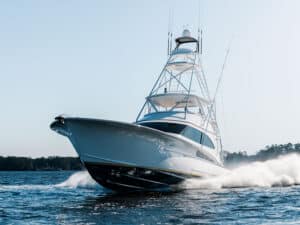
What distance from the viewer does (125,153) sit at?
748 inches

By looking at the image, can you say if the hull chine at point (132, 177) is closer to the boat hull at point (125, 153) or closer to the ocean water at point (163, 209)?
the boat hull at point (125, 153)

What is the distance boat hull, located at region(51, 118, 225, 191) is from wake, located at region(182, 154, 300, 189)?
1982mm

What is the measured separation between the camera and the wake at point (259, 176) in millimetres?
23266

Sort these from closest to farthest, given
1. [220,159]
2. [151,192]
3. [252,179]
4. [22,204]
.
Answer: [22,204]
[151,192]
[220,159]
[252,179]

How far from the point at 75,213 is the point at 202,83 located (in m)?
14.7

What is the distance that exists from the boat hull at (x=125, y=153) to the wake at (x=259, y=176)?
1.98 meters

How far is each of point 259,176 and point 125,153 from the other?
14.0m

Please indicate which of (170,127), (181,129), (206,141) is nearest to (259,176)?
(206,141)

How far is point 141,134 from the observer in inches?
750

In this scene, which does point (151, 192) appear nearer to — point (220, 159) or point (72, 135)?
point (72, 135)

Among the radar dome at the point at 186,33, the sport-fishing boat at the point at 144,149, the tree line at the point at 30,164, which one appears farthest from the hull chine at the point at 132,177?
the tree line at the point at 30,164

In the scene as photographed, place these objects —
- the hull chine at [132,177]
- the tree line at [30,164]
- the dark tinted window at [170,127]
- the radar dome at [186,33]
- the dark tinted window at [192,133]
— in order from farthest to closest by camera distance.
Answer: the tree line at [30,164], the radar dome at [186,33], the dark tinted window at [192,133], the dark tinted window at [170,127], the hull chine at [132,177]

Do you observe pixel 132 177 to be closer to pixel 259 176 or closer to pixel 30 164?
pixel 259 176

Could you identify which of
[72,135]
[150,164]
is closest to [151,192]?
[150,164]
